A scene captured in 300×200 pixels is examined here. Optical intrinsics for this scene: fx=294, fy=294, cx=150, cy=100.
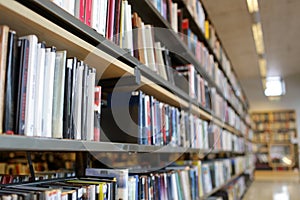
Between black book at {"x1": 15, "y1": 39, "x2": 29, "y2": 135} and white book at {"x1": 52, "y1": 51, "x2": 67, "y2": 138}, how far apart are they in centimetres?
11

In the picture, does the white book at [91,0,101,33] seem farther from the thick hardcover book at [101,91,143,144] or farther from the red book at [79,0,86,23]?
the thick hardcover book at [101,91,143,144]

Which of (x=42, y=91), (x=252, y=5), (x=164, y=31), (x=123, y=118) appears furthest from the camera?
(x=252, y=5)

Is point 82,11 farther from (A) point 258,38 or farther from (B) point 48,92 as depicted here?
(A) point 258,38

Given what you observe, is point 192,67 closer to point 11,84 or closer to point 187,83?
point 187,83

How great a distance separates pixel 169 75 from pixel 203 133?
2.86 ft

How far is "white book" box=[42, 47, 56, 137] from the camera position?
0.76 meters

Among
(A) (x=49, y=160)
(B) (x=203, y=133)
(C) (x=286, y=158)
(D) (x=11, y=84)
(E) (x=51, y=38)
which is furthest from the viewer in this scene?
(C) (x=286, y=158)

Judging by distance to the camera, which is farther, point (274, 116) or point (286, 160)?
point (274, 116)

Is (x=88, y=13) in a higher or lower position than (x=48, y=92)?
higher

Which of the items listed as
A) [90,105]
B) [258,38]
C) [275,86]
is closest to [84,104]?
[90,105]

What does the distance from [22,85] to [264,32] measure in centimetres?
510

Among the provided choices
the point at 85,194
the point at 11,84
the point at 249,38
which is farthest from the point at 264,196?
the point at 11,84

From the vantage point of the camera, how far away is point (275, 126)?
29.5 feet

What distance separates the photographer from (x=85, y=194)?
904 mm
